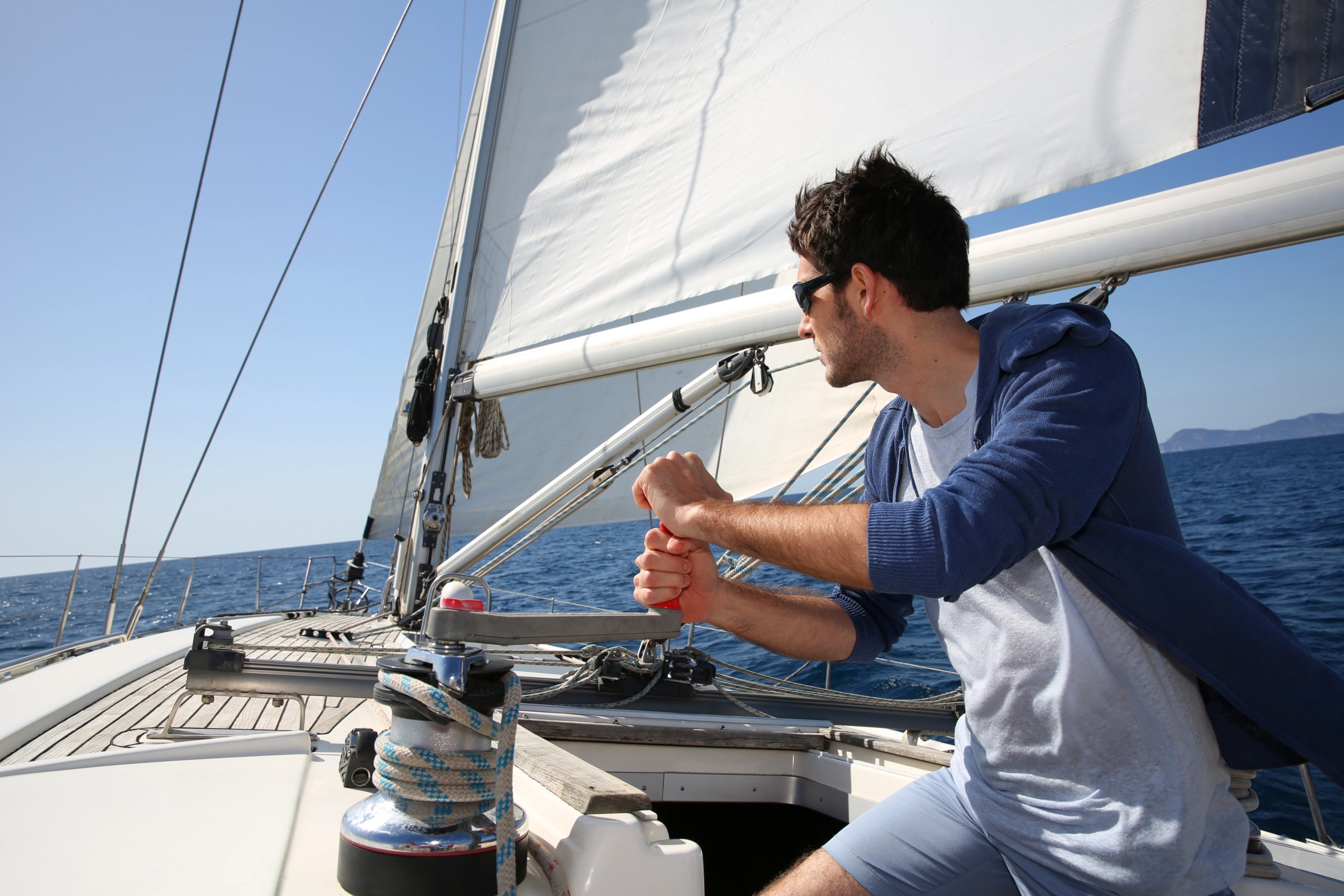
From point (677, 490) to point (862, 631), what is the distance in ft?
1.58

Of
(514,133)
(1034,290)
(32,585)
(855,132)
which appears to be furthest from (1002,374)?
(32,585)

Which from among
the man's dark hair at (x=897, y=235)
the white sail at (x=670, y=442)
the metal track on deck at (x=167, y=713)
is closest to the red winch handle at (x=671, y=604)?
the man's dark hair at (x=897, y=235)

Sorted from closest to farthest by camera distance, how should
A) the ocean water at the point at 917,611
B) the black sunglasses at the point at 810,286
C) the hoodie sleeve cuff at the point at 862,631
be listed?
1. the black sunglasses at the point at 810,286
2. the hoodie sleeve cuff at the point at 862,631
3. the ocean water at the point at 917,611

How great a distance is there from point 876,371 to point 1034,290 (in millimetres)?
881

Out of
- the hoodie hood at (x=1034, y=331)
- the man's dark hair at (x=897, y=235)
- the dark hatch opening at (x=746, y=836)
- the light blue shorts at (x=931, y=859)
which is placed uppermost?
the man's dark hair at (x=897, y=235)

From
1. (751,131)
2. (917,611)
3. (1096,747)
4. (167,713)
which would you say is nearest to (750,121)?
(751,131)

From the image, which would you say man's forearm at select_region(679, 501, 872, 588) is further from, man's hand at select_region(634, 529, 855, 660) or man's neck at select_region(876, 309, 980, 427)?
man's neck at select_region(876, 309, 980, 427)

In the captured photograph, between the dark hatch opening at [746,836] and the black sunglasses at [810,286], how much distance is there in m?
1.39

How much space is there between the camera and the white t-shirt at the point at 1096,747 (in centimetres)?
96

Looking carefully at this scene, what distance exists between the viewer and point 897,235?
1.17m

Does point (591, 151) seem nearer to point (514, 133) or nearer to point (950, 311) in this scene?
point (514, 133)

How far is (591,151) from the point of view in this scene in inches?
129

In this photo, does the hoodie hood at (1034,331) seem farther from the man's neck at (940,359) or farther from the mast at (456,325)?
the mast at (456,325)

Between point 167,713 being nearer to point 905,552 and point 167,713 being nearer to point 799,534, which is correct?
point 799,534
